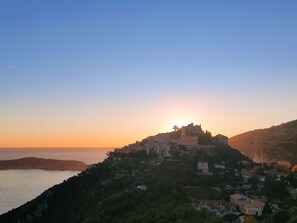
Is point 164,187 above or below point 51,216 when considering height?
above

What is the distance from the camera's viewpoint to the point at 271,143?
11125 cm

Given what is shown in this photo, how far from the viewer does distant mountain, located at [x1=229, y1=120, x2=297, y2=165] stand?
98.4m

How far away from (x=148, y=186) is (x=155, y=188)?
179 cm

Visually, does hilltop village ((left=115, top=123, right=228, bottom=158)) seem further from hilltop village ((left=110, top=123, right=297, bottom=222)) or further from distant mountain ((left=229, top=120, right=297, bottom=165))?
distant mountain ((left=229, top=120, right=297, bottom=165))

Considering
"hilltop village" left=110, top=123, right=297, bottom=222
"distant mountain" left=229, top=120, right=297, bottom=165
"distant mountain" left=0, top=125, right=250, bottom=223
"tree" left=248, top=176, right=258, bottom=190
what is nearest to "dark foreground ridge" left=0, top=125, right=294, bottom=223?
"distant mountain" left=0, top=125, right=250, bottom=223

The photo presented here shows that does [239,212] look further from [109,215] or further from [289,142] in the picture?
[289,142]

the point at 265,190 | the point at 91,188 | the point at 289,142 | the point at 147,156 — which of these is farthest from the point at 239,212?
the point at 289,142

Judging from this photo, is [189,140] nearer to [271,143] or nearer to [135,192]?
[135,192]

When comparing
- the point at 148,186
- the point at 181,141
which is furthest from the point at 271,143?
the point at 148,186

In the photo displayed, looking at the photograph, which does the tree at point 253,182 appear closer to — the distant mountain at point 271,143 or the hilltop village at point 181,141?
the hilltop village at point 181,141

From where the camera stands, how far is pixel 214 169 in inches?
1772

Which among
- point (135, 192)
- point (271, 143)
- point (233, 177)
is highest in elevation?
point (271, 143)

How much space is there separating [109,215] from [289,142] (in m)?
78.0

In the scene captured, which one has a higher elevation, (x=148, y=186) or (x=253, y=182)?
(x=253, y=182)
